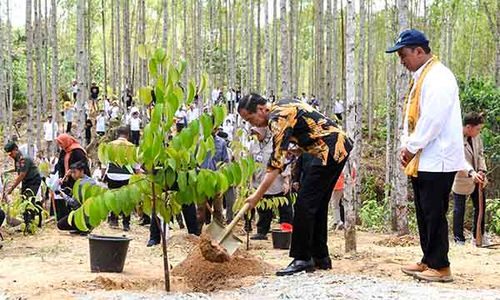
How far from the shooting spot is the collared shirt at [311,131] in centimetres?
462

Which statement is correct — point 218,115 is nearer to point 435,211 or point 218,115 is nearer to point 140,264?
point 435,211

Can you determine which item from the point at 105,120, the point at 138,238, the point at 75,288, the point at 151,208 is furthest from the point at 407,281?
the point at 105,120

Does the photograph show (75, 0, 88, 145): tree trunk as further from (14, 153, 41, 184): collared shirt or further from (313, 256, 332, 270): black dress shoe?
(313, 256, 332, 270): black dress shoe

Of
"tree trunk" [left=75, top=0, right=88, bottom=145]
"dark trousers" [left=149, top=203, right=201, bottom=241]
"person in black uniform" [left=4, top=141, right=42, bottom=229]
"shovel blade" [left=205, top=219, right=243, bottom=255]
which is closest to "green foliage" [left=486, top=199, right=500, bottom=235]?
"dark trousers" [left=149, top=203, right=201, bottom=241]

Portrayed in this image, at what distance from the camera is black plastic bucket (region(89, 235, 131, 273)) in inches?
212

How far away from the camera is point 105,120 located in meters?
20.7

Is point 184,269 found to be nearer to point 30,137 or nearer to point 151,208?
point 151,208

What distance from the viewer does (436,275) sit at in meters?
4.43

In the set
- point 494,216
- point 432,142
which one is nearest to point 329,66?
point 494,216

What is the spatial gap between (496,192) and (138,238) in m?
7.67

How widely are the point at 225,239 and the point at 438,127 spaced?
5.73ft

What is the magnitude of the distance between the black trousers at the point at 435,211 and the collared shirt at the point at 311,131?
0.61 m

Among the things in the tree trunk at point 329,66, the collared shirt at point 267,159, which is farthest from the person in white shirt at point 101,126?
the collared shirt at point 267,159

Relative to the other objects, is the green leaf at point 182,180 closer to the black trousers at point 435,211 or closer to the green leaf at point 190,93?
the green leaf at point 190,93
